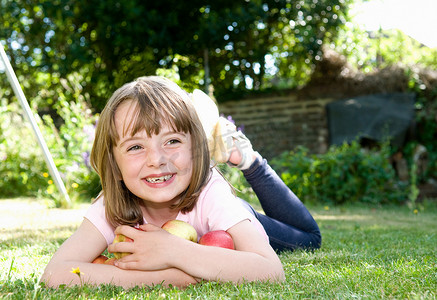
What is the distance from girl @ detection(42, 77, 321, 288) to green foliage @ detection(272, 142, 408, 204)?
4040 mm

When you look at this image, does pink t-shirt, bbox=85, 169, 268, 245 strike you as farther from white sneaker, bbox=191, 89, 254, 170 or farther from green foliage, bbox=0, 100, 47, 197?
green foliage, bbox=0, 100, 47, 197

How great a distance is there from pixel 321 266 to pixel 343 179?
4226 millimetres

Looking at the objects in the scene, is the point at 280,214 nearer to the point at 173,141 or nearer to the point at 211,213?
the point at 211,213

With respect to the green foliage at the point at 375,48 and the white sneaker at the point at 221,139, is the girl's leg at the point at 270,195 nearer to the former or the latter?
the white sneaker at the point at 221,139

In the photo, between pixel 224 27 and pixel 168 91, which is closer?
pixel 168 91

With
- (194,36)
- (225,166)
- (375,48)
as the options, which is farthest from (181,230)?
(375,48)

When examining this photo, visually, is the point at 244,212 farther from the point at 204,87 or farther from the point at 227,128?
the point at 204,87

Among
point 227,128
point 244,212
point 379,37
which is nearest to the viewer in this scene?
point 244,212

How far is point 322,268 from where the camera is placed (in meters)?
1.92

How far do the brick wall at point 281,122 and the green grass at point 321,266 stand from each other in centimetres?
443

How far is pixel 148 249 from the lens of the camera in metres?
1.65

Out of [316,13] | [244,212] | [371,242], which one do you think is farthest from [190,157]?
[316,13]

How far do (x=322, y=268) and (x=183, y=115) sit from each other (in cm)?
84

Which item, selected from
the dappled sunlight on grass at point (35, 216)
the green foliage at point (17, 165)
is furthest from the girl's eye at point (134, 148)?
the green foliage at point (17, 165)
